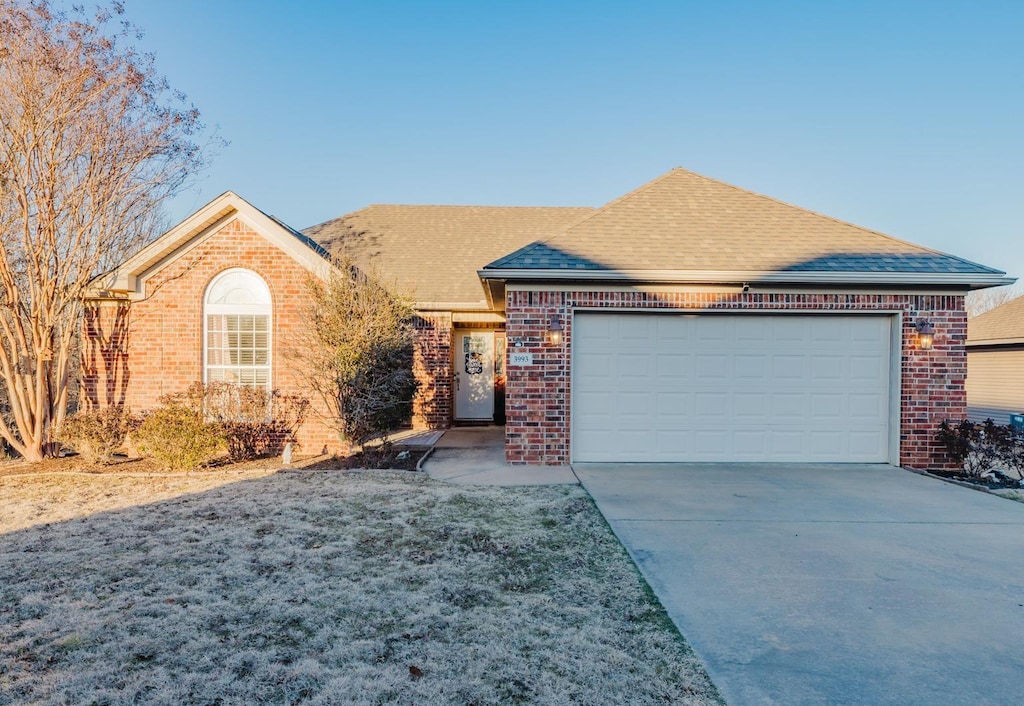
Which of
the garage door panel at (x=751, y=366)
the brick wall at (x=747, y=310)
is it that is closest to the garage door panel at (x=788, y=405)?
the garage door panel at (x=751, y=366)

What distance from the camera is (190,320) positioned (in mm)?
10039

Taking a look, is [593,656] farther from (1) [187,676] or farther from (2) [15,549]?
(2) [15,549]

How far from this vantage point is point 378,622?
143 inches

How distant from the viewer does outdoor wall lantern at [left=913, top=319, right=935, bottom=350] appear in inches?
343

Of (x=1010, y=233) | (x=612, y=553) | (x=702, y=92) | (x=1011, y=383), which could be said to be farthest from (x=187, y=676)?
(x=1010, y=233)

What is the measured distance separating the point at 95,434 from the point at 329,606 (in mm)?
7300

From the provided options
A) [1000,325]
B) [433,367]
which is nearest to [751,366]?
[433,367]

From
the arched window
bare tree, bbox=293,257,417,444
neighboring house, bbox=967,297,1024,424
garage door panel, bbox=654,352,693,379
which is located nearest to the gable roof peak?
garage door panel, bbox=654,352,693,379

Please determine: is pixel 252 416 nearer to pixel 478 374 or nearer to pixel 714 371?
pixel 478 374

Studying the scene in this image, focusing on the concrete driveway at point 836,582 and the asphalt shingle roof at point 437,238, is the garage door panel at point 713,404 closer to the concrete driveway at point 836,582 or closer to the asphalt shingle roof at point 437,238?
the concrete driveway at point 836,582

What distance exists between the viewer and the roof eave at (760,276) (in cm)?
839

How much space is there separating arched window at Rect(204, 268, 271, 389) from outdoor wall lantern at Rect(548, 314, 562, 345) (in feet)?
16.7

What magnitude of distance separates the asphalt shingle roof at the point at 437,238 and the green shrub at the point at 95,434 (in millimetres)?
6224

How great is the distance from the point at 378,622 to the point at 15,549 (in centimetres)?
380
